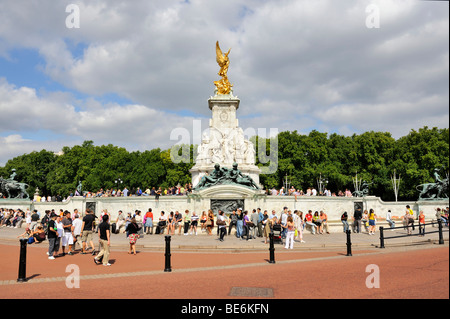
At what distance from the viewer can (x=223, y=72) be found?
42219mm

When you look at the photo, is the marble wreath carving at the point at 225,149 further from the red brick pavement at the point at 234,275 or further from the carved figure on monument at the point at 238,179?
the red brick pavement at the point at 234,275

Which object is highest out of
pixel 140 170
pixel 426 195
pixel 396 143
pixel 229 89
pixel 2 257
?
pixel 229 89

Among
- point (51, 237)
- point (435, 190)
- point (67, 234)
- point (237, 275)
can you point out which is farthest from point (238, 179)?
point (435, 190)

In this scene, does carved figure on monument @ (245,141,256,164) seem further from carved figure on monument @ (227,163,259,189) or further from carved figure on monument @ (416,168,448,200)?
carved figure on monument @ (416,168,448,200)

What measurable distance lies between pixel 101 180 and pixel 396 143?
192ft

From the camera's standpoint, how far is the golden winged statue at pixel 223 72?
40625mm

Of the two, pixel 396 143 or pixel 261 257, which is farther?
pixel 396 143

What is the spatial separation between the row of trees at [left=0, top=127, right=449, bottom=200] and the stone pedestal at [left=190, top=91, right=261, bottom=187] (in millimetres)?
19138

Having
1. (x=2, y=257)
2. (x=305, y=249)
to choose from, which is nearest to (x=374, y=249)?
(x=305, y=249)

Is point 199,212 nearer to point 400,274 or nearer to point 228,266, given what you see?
point 228,266

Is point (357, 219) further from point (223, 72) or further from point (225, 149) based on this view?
point (223, 72)

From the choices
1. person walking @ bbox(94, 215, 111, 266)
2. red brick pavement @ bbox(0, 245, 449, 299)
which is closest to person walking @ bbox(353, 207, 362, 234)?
red brick pavement @ bbox(0, 245, 449, 299)

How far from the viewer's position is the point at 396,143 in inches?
2189
